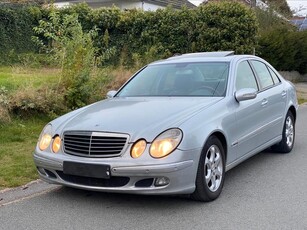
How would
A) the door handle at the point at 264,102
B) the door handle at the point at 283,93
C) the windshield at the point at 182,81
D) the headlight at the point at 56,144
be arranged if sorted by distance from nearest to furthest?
the headlight at the point at 56,144 < the windshield at the point at 182,81 < the door handle at the point at 264,102 < the door handle at the point at 283,93

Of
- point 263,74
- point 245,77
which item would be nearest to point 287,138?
point 263,74

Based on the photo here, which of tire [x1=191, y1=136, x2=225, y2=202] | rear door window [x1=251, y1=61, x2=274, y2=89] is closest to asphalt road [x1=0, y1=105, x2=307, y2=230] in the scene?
tire [x1=191, y1=136, x2=225, y2=202]

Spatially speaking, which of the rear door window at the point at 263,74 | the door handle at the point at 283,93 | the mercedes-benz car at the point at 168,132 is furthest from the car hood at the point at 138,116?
the door handle at the point at 283,93

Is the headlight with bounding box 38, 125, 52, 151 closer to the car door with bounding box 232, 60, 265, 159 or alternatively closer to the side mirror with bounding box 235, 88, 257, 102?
the car door with bounding box 232, 60, 265, 159

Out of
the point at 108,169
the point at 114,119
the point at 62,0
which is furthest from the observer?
the point at 62,0

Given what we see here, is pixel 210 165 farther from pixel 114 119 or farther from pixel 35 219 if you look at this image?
pixel 35 219

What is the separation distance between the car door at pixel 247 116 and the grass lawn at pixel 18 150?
8.76 feet

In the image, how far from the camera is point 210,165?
16.2 feet

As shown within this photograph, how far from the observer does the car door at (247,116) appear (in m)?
5.56

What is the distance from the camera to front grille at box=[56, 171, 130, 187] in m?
4.54

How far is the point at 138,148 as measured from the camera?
448 centimetres

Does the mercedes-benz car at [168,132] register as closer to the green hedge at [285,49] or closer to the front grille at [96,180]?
the front grille at [96,180]

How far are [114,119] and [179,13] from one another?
1366cm

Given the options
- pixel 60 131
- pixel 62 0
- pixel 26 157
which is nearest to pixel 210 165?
pixel 60 131
